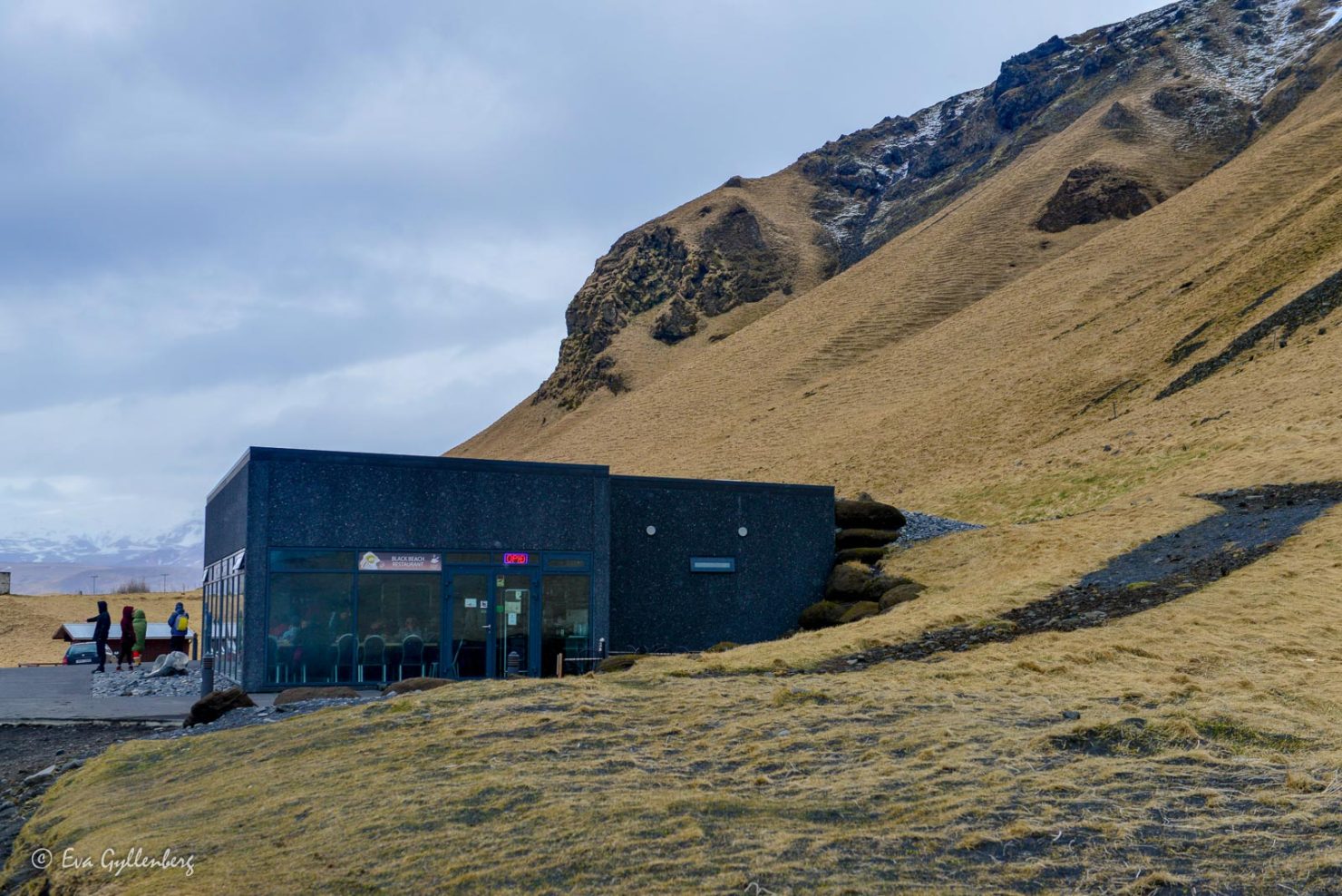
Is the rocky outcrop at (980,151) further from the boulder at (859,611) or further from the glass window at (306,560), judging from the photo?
Answer: the glass window at (306,560)

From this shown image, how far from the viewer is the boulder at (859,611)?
82.2ft

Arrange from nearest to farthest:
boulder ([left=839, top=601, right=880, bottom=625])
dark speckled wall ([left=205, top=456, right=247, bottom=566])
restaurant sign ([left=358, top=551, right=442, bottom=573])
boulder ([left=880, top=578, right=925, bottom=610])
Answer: restaurant sign ([left=358, top=551, right=442, bottom=573]) < dark speckled wall ([left=205, top=456, right=247, bottom=566]) < boulder ([left=839, top=601, right=880, bottom=625]) < boulder ([left=880, top=578, right=925, bottom=610])

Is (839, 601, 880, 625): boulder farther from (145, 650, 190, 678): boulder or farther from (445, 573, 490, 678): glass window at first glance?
(145, 650, 190, 678): boulder

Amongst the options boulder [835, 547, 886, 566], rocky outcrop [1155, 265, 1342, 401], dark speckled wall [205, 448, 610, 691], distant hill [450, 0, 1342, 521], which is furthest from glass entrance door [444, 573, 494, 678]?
rocky outcrop [1155, 265, 1342, 401]

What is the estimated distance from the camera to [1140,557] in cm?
2452

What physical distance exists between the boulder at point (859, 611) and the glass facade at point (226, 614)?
495 inches

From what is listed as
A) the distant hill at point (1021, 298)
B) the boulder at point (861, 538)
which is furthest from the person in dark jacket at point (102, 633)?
the distant hill at point (1021, 298)

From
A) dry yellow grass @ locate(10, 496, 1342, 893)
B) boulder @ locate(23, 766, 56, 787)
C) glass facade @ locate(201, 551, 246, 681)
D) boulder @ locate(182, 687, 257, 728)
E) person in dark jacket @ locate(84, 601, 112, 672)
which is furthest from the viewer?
person in dark jacket @ locate(84, 601, 112, 672)

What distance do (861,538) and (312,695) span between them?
16.5 m

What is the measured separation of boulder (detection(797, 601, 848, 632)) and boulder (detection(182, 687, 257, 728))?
1315 centimetres

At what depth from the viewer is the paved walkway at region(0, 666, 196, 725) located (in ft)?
62.4

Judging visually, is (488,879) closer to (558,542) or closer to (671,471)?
(558,542)

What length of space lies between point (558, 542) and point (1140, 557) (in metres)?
12.5

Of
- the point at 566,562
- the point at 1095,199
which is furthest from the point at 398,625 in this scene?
the point at 1095,199
